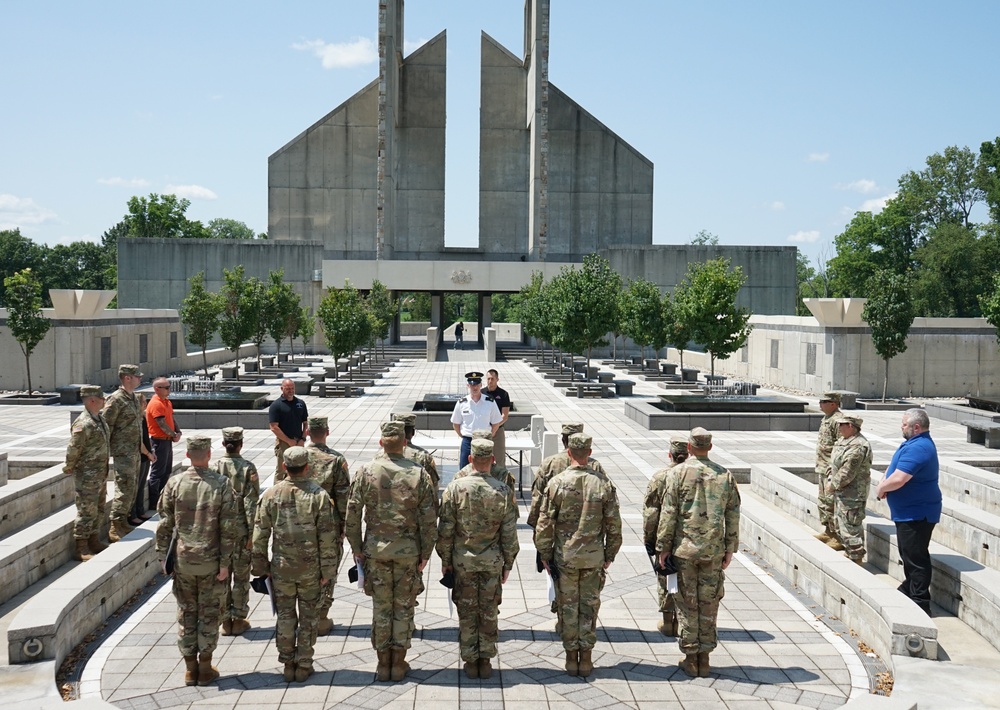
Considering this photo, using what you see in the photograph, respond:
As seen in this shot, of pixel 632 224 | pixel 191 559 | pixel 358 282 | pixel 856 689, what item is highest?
pixel 632 224

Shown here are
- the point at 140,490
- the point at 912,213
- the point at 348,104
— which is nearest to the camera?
the point at 140,490

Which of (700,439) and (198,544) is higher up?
(700,439)

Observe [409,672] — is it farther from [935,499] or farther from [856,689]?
[935,499]

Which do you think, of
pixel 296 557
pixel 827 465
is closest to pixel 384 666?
pixel 296 557

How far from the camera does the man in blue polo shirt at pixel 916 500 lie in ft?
25.8

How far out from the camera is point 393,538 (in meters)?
6.51

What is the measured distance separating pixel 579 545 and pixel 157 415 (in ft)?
20.5

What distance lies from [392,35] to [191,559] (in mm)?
53710

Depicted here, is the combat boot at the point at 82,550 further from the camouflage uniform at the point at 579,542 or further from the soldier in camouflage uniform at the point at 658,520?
the soldier in camouflage uniform at the point at 658,520

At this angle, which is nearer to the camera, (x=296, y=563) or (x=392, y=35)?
(x=296, y=563)

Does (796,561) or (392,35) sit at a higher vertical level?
(392,35)

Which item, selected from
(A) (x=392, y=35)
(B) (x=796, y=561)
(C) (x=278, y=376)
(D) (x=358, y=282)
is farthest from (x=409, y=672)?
(A) (x=392, y=35)

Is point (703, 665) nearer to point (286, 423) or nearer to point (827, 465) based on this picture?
point (827, 465)

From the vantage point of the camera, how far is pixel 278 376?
125 feet
